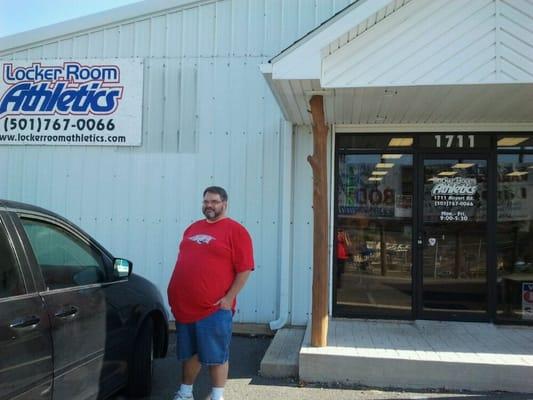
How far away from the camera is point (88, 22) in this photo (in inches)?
311

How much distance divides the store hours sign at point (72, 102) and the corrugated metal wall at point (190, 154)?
0.16 m

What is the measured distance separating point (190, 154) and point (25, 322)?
16.0 feet

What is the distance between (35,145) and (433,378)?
6269 mm

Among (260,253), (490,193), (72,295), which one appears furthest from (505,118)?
(72,295)

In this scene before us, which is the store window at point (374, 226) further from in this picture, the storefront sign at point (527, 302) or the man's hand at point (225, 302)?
the man's hand at point (225, 302)

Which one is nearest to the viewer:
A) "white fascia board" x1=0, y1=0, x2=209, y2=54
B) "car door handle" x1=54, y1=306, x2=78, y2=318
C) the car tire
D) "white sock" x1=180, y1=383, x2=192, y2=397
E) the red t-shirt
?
"car door handle" x1=54, y1=306, x2=78, y2=318

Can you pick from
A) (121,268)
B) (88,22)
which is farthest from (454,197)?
(88,22)

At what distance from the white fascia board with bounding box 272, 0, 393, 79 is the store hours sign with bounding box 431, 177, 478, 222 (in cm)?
294

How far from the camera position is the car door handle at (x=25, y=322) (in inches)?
116

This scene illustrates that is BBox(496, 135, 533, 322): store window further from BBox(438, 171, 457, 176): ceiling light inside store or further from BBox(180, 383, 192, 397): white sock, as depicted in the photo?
BBox(180, 383, 192, 397): white sock

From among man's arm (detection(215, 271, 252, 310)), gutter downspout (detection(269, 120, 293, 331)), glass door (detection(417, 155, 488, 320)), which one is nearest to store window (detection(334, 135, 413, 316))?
glass door (detection(417, 155, 488, 320))

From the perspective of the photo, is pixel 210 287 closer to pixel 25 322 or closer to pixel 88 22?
pixel 25 322

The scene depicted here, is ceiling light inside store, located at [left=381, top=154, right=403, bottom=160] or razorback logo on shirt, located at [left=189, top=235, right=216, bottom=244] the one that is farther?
ceiling light inside store, located at [left=381, top=154, right=403, bottom=160]

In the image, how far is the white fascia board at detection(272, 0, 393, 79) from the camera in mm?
5215
